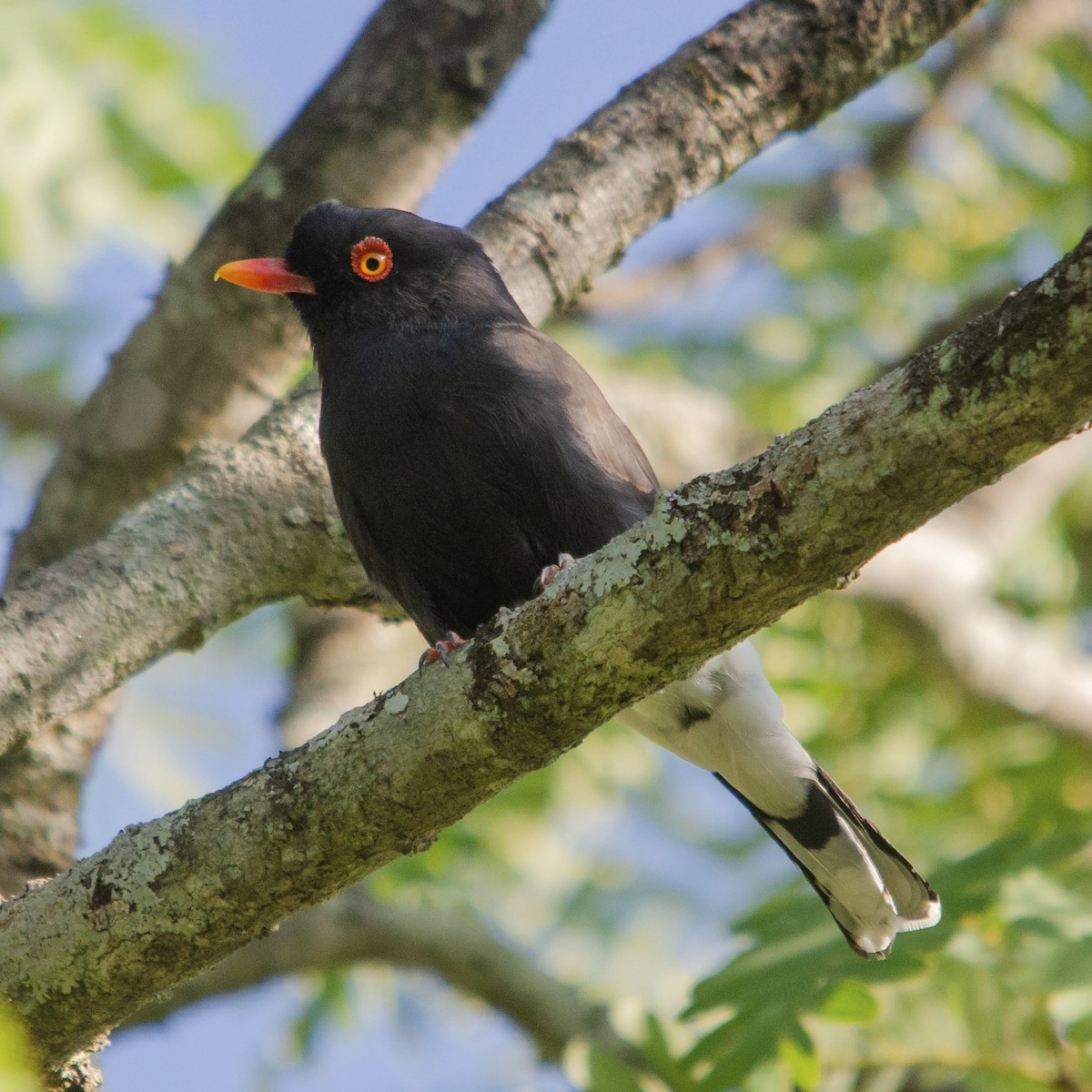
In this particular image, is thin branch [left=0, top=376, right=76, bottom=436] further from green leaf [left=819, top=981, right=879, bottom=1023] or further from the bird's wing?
green leaf [left=819, top=981, right=879, bottom=1023]

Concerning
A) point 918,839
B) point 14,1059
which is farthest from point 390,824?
point 918,839

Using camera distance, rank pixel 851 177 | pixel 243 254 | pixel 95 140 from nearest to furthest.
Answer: pixel 243 254 → pixel 95 140 → pixel 851 177

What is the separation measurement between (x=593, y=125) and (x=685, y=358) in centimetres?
364

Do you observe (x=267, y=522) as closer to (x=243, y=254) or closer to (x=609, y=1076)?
(x=243, y=254)

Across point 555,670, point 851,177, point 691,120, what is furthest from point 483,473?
point 851,177

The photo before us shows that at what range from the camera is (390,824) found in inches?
134

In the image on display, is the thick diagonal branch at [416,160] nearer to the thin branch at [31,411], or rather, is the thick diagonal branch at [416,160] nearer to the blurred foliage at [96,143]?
the blurred foliage at [96,143]

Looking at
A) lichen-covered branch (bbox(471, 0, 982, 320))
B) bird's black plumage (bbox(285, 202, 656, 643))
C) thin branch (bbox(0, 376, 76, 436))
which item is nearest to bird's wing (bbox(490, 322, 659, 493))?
bird's black plumage (bbox(285, 202, 656, 643))

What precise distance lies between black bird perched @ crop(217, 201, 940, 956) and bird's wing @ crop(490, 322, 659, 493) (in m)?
0.01

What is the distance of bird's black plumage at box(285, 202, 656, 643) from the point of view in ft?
15.0

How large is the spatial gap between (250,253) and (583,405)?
1945mm

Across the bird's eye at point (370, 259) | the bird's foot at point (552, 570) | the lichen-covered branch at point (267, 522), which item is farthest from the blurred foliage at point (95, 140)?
the bird's foot at point (552, 570)

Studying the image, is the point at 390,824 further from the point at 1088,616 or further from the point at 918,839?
the point at 1088,616

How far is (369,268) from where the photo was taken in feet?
18.0
